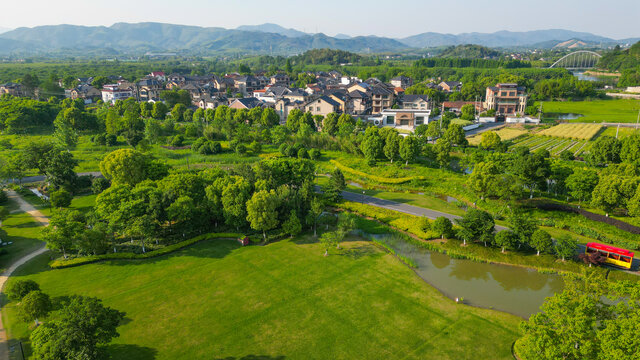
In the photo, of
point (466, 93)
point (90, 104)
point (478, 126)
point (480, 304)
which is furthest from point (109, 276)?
point (466, 93)

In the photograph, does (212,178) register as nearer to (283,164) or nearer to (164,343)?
(283,164)

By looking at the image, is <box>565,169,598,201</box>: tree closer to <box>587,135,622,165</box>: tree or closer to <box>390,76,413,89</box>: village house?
<box>587,135,622,165</box>: tree

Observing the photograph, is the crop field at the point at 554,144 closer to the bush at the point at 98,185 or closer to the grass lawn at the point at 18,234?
the bush at the point at 98,185

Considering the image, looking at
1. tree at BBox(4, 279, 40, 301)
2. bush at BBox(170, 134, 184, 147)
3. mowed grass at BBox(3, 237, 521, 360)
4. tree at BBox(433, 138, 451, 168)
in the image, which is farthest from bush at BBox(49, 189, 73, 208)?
tree at BBox(433, 138, 451, 168)

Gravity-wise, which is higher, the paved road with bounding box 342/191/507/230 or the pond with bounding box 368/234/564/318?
the paved road with bounding box 342/191/507/230

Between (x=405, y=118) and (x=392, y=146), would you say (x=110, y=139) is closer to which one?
(x=392, y=146)

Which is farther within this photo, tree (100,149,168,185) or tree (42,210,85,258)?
tree (100,149,168,185)

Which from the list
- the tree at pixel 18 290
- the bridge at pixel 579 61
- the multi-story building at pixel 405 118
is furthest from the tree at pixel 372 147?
the bridge at pixel 579 61
